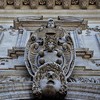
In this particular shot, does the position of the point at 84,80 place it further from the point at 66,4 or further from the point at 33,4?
the point at 33,4

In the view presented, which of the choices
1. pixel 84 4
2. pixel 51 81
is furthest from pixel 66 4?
pixel 51 81

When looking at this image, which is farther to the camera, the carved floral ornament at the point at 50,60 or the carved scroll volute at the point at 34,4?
the carved scroll volute at the point at 34,4

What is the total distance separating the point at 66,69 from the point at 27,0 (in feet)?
19.8

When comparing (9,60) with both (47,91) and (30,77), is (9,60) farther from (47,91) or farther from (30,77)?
(47,91)

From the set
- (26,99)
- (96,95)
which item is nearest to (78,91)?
(96,95)

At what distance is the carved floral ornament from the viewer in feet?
24.1

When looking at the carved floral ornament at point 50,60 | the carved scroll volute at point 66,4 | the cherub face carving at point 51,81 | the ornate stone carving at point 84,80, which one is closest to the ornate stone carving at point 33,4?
the carved scroll volute at point 66,4

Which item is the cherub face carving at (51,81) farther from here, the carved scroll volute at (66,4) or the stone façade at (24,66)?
the carved scroll volute at (66,4)

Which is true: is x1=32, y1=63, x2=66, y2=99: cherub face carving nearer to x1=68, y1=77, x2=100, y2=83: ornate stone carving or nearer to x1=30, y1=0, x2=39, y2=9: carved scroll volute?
x1=68, y1=77, x2=100, y2=83: ornate stone carving

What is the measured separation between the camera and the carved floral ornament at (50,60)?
24.1 feet

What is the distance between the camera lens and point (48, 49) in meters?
8.62

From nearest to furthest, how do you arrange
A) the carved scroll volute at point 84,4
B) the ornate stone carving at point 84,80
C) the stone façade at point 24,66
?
the stone façade at point 24,66
the ornate stone carving at point 84,80
the carved scroll volute at point 84,4

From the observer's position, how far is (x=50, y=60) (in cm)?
832

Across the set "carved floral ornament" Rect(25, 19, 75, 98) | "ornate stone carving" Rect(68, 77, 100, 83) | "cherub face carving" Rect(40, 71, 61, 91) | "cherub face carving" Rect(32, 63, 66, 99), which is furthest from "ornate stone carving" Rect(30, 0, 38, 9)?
"cherub face carving" Rect(40, 71, 61, 91)
